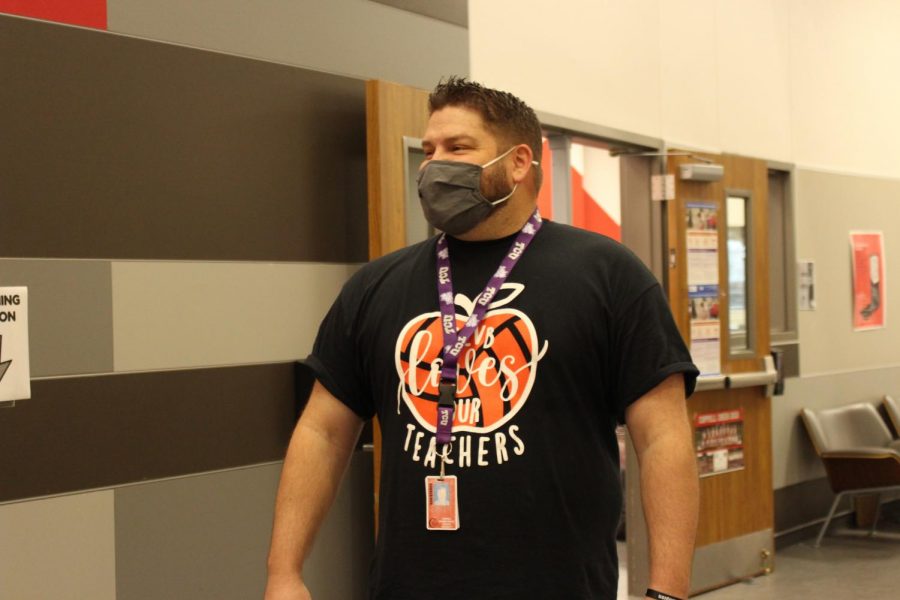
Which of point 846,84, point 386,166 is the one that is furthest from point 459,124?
point 846,84

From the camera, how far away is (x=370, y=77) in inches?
149

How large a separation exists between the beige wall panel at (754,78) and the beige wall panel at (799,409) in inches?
48.0

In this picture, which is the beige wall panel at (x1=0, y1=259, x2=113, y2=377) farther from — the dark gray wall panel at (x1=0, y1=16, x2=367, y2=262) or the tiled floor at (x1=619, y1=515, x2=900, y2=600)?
the tiled floor at (x1=619, y1=515, x2=900, y2=600)

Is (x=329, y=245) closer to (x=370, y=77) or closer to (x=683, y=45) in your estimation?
(x=370, y=77)

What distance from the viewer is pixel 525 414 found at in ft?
5.62

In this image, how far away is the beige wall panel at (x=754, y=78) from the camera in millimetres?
5887

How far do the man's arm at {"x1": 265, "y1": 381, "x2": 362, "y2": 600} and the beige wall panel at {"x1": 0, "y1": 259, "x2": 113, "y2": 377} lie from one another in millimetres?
1232

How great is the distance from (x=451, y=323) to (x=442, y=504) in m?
0.28

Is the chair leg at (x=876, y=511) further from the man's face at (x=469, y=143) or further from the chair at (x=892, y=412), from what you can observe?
the man's face at (x=469, y=143)

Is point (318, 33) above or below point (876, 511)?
above

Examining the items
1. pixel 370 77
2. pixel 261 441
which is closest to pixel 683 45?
pixel 370 77

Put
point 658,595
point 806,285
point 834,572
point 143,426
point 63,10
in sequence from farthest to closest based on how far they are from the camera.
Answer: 1. point 806,285
2. point 834,572
3. point 143,426
4. point 63,10
5. point 658,595

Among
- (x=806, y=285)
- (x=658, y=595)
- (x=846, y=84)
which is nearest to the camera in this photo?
(x=658, y=595)

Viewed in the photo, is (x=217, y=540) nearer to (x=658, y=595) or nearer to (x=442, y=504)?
(x=442, y=504)
